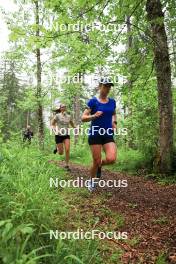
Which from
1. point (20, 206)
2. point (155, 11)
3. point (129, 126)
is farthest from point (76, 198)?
point (129, 126)

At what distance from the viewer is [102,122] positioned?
7316 millimetres

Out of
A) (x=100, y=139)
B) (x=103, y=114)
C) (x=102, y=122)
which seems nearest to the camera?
(x=103, y=114)

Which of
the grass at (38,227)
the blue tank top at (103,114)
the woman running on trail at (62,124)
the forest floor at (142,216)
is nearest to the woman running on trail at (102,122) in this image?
the blue tank top at (103,114)

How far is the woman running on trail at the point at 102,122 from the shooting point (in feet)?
23.2

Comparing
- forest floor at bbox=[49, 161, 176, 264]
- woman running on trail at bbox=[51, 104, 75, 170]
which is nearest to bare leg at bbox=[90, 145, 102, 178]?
forest floor at bbox=[49, 161, 176, 264]

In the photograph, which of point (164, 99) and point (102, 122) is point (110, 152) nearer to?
point (102, 122)

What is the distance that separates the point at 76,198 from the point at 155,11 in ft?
18.0

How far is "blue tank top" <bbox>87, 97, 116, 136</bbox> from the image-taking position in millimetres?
7156

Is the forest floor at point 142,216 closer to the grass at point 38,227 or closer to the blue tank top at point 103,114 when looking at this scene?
the grass at point 38,227

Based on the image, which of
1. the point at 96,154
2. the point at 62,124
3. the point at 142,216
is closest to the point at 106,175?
the point at 62,124

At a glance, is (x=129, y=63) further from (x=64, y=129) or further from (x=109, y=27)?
(x=64, y=129)

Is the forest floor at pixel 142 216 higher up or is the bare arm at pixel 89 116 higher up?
the bare arm at pixel 89 116

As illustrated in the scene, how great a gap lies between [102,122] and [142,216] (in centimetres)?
195

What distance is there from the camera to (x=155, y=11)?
10.2 metres
